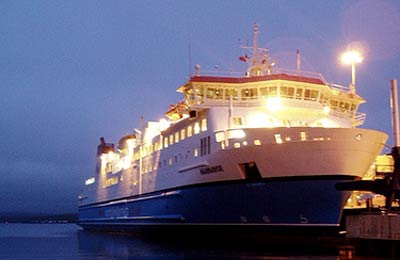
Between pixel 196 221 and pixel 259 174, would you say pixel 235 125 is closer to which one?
pixel 259 174

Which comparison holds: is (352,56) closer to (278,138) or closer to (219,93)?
(219,93)

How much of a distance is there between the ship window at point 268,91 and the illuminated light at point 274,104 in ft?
1.00

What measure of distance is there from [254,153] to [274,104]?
14.1 ft

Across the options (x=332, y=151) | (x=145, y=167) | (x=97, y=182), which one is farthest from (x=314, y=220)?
(x=97, y=182)

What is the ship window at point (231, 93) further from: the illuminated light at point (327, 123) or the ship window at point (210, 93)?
the illuminated light at point (327, 123)

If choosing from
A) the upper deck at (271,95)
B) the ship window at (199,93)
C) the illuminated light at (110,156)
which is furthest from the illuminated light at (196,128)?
the illuminated light at (110,156)

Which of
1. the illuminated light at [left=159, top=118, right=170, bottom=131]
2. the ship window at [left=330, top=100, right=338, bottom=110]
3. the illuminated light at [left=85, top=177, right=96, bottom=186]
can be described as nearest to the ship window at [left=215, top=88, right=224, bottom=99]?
the illuminated light at [left=159, top=118, right=170, bottom=131]

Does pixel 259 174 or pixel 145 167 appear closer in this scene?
pixel 259 174

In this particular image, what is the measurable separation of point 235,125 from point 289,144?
4394mm

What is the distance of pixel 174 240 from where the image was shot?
30.4 meters

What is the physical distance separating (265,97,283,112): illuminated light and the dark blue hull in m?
4.63

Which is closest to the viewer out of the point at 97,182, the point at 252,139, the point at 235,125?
the point at 252,139

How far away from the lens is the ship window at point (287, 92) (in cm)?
2741

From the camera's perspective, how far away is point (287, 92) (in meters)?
27.5
